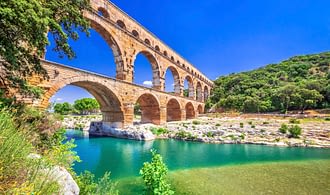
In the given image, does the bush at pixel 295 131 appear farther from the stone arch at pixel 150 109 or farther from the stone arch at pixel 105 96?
the stone arch at pixel 105 96

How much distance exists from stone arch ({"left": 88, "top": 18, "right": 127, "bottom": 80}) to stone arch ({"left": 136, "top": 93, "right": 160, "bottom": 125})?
6.07 metres

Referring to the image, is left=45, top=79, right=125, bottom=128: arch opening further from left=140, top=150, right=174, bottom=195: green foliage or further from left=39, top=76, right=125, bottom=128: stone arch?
left=140, top=150, right=174, bottom=195: green foliage

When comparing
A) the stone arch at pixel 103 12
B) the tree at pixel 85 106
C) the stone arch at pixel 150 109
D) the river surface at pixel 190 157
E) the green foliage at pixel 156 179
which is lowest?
the river surface at pixel 190 157

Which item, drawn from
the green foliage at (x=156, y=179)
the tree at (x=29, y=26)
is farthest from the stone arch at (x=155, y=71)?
the green foliage at (x=156, y=179)

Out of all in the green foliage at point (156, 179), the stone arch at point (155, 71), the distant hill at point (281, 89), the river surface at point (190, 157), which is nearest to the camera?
the green foliage at point (156, 179)

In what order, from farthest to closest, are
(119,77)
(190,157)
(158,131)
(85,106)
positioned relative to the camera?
(85,106)
(158,131)
(119,77)
(190,157)

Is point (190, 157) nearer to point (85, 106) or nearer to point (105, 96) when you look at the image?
point (105, 96)

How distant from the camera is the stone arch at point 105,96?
49.8 ft

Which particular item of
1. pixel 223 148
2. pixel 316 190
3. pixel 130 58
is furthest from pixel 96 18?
pixel 316 190

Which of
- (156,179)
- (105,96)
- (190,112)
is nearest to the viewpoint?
(156,179)

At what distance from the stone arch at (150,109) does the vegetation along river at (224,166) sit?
11210mm

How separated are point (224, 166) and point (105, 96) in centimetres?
1396

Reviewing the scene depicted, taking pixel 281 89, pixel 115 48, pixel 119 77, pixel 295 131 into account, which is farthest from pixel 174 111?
pixel 281 89

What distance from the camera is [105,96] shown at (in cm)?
2011
